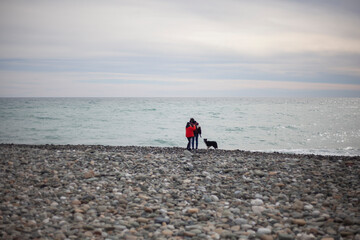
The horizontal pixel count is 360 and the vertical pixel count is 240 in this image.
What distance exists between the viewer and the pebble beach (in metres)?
5.96

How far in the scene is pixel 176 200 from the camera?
7711mm

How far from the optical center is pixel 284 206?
7.25 metres

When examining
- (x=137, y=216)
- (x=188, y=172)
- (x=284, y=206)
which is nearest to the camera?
(x=137, y=216)

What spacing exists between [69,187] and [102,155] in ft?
14.5

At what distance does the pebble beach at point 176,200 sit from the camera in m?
5.96

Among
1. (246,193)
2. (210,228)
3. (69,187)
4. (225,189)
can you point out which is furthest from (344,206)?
(69,187)

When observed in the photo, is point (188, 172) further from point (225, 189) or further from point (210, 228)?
point (210, 228)

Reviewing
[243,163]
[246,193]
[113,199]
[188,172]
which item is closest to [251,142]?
[243,163]

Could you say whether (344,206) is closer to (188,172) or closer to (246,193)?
(246,193)

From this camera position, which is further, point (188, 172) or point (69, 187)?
point (188, 172)

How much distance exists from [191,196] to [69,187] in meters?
3.74

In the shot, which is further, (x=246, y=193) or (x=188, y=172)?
(x=188, y=172)

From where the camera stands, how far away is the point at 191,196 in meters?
8.03

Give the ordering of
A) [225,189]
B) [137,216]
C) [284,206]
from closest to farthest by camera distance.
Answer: [137,216] < [284,206] < [225,189]
